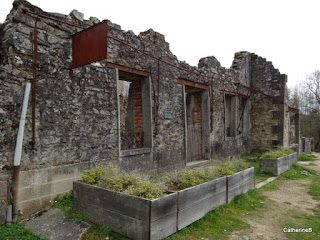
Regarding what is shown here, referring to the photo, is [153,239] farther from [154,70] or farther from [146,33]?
[146,33]

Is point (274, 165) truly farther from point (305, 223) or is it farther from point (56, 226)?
point (56, 226)

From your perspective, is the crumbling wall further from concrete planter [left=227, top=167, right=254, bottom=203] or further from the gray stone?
the gray stone

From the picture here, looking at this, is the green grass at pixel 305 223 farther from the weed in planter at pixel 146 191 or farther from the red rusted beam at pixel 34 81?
the red rusted beam at pixel 34 81

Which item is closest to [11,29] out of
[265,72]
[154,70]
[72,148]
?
[72,148]

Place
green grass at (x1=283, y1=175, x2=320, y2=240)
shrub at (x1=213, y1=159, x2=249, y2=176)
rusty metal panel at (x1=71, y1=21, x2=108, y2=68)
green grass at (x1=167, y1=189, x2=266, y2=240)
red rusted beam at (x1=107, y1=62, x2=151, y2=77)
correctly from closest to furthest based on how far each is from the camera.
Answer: green grass at (x1=167, y1=189, x2=266, y2=240) → green grass at (x1=283, y1=175, x2=320, y2=240) → rusty metal panel at (x1=71, y1=21, x2=108, y2=68) → shrub at (x1=213, y1=159, x2=249, y2=176) → red rusted beam at (x1=107, y1=62, x2=151, y2=77)

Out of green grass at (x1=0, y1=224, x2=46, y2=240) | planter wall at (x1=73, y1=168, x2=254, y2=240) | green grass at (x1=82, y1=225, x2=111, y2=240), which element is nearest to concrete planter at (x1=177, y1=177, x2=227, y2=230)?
planter wall at (x1=73, y1=168, x2=254, y2=240)

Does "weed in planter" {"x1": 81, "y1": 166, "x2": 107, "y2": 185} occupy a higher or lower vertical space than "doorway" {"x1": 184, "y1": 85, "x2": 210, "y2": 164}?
lower

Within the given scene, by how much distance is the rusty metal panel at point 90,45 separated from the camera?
13.2 feet

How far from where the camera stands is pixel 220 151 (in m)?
9.45

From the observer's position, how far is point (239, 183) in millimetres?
5316

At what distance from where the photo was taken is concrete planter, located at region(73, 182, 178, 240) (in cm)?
319

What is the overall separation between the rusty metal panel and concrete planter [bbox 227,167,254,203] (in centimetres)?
333

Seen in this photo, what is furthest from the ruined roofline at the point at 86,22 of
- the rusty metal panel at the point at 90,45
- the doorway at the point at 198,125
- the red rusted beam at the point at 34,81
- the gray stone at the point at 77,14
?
the doorway at the point at 198,125

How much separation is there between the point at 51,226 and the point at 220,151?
6.97 meters
